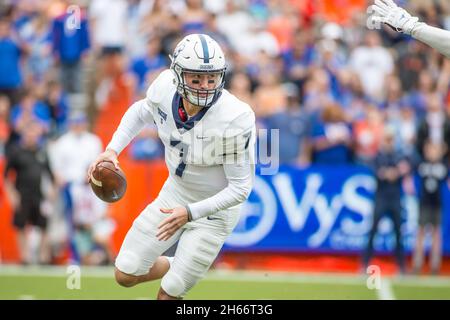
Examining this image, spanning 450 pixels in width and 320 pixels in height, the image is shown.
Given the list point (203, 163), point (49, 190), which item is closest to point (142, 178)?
point (49, 190)

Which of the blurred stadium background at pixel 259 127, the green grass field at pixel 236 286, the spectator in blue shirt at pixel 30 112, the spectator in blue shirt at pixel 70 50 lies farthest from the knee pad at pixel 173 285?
the spectator in blue shirt at pixel 70 50

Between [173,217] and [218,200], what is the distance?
35 centimetres

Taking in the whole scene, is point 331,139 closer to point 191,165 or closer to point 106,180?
point 191,165

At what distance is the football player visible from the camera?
23.4 feet

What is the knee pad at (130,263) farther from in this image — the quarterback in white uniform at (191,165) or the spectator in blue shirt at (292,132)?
the spectator in blue shirt at (292,132)

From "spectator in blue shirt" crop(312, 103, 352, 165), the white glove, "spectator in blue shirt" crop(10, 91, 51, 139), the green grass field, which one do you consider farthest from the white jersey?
"spectator in blue shirt" crop(10, 91, 51, 139)

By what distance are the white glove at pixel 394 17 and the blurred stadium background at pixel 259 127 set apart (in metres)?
3.87

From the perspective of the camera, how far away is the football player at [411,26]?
7137mm

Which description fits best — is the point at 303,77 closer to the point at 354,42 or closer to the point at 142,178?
the point at 354,42

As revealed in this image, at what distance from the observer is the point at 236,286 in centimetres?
1055

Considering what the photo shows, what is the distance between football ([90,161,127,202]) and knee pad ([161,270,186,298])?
720 millimetres

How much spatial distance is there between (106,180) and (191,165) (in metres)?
0.61

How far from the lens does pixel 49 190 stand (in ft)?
40.9

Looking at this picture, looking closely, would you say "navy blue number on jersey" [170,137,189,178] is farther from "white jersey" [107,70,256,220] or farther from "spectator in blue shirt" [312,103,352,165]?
"spectator in blue shirt" [312,103,352,165]
